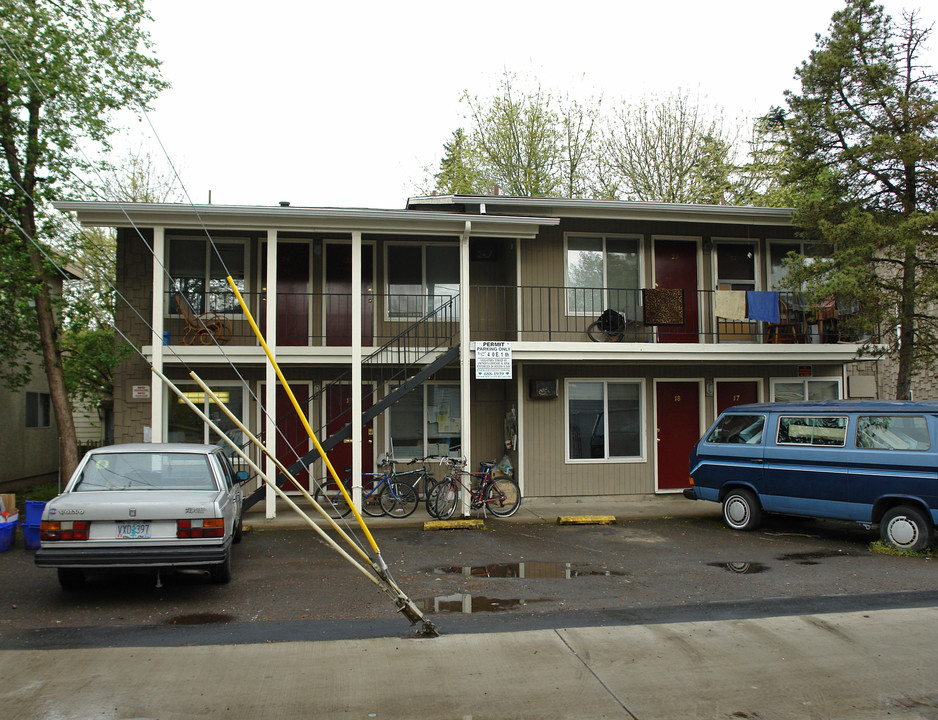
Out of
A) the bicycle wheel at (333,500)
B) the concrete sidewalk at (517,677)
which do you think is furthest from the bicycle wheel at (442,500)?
the concrete sidewalk at (517,677)

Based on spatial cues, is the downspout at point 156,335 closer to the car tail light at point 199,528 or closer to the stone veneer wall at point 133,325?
the stone veneer wall at point 133,325

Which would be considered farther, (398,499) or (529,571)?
(398,499)

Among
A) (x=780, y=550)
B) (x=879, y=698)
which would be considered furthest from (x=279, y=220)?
(x=879, y=698)

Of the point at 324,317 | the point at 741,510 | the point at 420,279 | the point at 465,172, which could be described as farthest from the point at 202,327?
the point at 465,172

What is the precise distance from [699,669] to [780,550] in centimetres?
482

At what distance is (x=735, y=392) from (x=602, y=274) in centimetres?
366

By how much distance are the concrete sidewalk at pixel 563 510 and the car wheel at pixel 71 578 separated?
3.60 meters

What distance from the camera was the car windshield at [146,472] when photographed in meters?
7.20

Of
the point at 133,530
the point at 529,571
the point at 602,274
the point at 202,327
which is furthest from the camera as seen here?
the point at 602,274

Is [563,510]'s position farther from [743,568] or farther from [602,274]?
[602,274]

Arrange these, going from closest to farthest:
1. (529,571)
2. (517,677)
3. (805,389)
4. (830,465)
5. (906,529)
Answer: (517,677) < (529,571) < (906,529) < (830,465) < (805,389)

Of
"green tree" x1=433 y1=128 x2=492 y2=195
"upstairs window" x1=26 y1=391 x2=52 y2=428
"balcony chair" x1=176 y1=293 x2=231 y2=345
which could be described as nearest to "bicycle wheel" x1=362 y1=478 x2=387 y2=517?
"balcony chair" x1=176 y1=293 x2=231 y2=345

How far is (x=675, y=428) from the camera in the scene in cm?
1389

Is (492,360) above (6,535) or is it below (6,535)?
above
